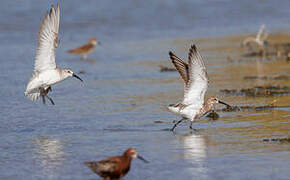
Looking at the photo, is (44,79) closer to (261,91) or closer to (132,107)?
(132,107)

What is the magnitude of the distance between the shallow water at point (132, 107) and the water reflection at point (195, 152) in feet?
0.05

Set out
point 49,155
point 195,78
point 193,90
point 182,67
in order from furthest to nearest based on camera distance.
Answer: point 182,67 < point 193,90 < point 195,78 < point 49,155

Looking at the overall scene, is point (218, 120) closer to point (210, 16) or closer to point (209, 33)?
point (209, 33)

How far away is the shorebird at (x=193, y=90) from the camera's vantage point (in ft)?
33.6

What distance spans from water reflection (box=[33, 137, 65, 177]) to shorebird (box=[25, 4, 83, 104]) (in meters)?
1.97

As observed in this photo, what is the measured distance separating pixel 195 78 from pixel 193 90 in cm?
26

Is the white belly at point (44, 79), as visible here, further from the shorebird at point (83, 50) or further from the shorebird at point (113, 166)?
the shorebird at point (83, 50)

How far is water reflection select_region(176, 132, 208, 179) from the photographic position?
25.5 ft

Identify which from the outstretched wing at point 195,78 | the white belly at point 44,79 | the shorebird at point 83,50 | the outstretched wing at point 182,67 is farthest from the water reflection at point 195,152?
the shorebird at point 83,50

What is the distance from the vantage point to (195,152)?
8719mm

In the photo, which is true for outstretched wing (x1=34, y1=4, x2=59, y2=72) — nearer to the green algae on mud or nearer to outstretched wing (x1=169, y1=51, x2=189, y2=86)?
outstretched wing (x1=169, y1=51, x2=189, y2=86)

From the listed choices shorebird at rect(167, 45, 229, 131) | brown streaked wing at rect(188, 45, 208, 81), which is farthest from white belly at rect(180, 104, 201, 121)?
brown streaked wing at rect(188, 45, 208, 81)

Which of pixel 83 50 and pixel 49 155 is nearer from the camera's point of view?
pixel 49 155

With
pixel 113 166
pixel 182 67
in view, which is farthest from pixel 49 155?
pixel 182 67
